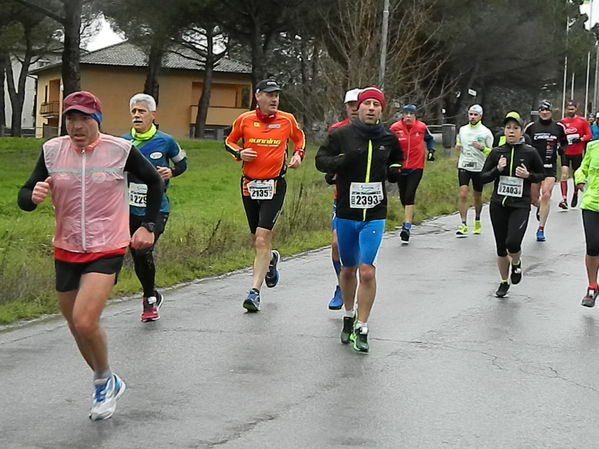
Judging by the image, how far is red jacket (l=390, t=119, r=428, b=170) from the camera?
50.9ft

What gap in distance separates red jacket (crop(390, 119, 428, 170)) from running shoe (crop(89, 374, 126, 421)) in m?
9.80

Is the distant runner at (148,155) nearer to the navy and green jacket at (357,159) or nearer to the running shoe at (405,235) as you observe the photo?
the navy and green jacket at (357,159)

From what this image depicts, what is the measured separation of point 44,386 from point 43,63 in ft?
244

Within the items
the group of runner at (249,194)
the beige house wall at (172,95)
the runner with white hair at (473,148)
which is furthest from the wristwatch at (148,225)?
the beige house wall at (172,95)

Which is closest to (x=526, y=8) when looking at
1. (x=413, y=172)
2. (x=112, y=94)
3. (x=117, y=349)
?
(x=112, y=94)

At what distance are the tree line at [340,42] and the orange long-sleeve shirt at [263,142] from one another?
A: 13.5m

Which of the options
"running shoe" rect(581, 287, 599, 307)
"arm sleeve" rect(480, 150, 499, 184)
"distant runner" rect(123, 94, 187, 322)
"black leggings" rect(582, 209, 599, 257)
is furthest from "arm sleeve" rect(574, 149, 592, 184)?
"distant runner" rect(123, 94, 187, 322)

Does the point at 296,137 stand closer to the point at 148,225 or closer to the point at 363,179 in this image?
the point at 363,179

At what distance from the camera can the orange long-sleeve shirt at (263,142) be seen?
32.8 feet

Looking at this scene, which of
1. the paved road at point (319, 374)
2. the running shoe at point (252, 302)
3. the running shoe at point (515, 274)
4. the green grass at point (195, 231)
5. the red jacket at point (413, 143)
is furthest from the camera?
the red jacket at point (413, 143)

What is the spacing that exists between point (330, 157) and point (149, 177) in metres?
2.13

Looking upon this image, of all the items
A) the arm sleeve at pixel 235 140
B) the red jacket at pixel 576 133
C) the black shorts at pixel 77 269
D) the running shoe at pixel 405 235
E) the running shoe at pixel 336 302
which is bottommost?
the running shoe at pixel 336 302

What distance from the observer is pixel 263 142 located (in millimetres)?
10039

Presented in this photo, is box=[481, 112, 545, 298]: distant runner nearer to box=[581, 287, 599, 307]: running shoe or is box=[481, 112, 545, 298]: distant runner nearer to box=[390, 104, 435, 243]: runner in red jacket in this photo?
box=[581, 287, 599, 307]: running shoe
